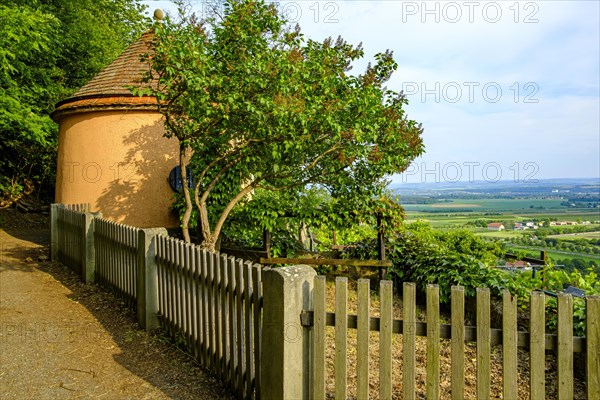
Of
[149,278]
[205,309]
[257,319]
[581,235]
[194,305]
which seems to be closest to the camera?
[257,319]

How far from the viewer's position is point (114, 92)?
39.4 ft

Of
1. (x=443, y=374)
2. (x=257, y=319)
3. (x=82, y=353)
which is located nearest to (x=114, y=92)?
(x=82, y=353)

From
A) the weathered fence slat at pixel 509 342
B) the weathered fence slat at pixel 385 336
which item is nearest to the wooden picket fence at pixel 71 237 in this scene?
the weathered fence slat at pixel 385 336

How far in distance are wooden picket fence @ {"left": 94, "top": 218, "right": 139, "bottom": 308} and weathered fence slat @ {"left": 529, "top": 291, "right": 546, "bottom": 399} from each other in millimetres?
5216

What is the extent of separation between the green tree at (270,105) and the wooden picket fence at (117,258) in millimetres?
1449

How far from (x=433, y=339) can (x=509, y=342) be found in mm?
489

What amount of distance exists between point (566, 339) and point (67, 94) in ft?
76.0

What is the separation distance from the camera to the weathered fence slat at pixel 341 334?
3246 millimetres

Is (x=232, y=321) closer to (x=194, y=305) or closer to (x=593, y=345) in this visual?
(x=194, y=305)

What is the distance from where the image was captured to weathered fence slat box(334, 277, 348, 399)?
325cm

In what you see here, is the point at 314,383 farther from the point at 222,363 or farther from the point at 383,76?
the point at 383,76

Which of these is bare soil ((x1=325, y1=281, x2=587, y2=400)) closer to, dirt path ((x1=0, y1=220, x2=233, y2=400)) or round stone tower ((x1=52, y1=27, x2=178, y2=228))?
dirt path ((x1=0, y1=220, x2=233, y2=400))

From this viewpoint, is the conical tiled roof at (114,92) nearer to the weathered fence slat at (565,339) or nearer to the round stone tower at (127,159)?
the round stone tower at (127,159)

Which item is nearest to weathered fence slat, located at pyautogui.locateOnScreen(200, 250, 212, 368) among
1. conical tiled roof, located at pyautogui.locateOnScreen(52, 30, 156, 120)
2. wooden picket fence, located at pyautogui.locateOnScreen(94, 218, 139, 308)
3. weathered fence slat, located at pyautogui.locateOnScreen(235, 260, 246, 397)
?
weathered fence slat, located at pyautogui.locateOnScreen(235, 260, 246, 397)
